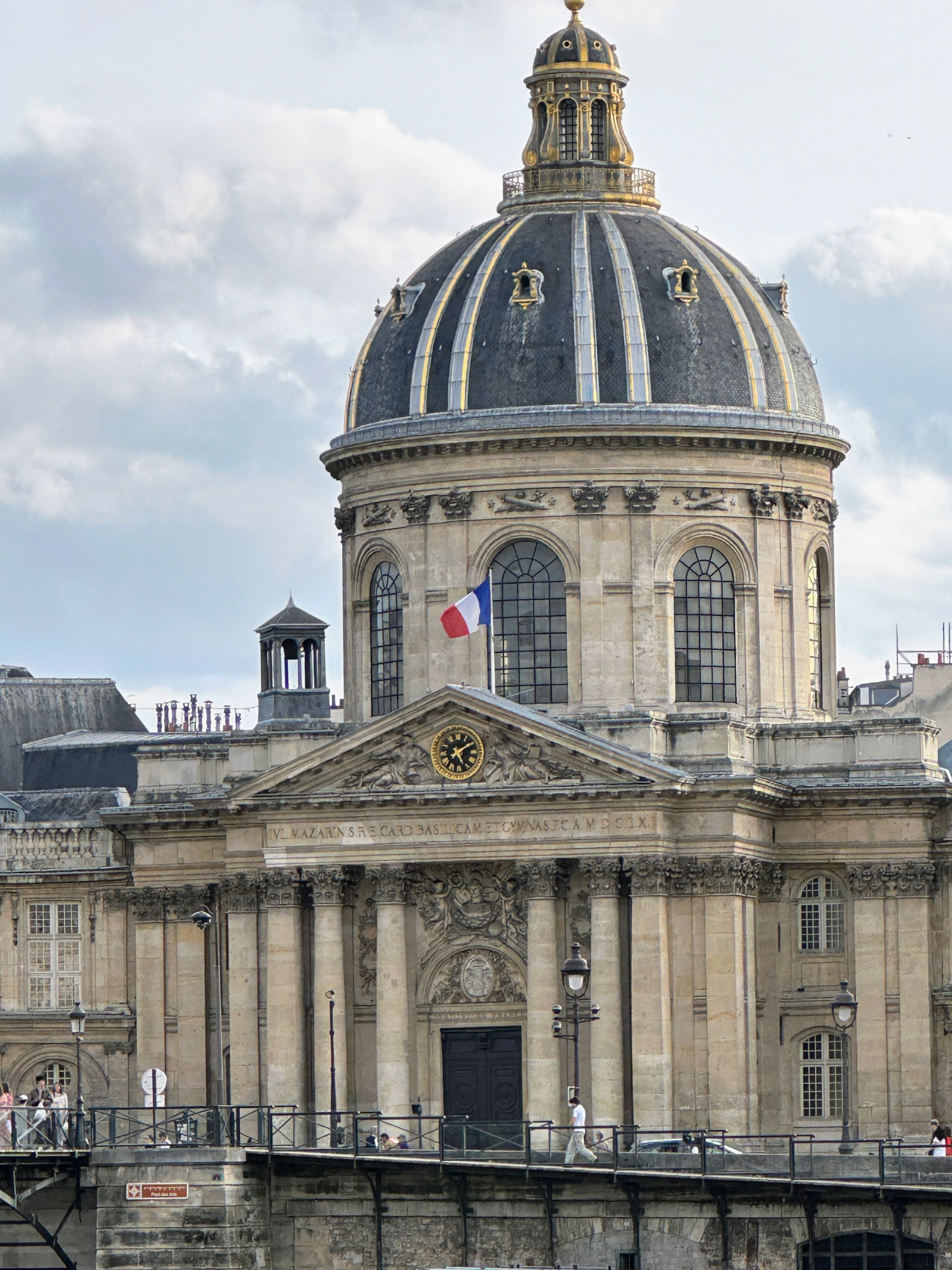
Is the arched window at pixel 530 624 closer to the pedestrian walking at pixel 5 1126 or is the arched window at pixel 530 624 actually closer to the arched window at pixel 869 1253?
the pedestrian walking at pixel 5 1126

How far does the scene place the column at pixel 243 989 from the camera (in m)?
104

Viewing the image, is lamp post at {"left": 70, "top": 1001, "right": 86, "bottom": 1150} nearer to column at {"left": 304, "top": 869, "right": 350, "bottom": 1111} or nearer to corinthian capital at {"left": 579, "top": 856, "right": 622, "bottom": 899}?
column at {"left": 304, "top": 869, "right": 350, "bottom": 1111}

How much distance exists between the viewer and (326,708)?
377ft

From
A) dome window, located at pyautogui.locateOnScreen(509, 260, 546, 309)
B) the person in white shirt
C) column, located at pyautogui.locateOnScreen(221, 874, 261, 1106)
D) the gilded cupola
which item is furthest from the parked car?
the gilded cupola

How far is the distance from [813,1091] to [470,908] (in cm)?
956

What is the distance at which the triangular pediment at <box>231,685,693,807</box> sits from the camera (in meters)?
99.0

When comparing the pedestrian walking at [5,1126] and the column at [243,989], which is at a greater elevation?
the column at [243,989]

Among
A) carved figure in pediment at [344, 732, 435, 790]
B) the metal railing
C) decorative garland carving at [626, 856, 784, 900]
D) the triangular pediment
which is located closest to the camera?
the metal railing

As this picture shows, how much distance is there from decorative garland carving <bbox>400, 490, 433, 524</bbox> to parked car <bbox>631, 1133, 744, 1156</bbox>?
21342mm

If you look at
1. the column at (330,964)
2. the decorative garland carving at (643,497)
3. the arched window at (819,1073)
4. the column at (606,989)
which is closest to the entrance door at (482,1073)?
the column at (330,964)

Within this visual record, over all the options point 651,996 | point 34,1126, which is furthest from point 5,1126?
point 651,996

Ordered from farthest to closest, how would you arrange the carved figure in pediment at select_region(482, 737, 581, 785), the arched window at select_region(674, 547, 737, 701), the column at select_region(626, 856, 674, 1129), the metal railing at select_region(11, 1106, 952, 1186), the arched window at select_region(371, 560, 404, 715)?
the arched window at select_region(371, 560, 404, 715)
the arched window at select_region(674, 547, 737, 701)
the carved figure in pediment at select_region(482, 737, 581, 785)
the column at select_region(626, 856, 674, 1129)
the metal railing at select_region(11, 1106, 952, 1186)

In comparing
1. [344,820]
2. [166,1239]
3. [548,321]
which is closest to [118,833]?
[344,820]

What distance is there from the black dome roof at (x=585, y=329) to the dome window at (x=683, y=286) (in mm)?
28
